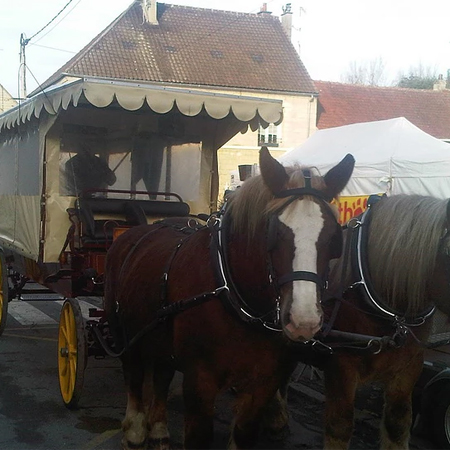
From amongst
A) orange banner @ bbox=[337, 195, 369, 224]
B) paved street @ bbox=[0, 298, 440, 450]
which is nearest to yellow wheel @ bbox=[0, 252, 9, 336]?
paved street @ bbox=[0, 298, 440, 450]

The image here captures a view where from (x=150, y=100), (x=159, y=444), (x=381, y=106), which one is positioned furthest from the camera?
(x=381, y=106)

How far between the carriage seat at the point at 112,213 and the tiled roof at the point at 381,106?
2078cm

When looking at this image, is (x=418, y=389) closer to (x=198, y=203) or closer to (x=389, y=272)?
(x=389, y=272)

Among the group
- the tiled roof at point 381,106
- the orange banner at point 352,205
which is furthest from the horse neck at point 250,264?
the tiled roof at point 381,106

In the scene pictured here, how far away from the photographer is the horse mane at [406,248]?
313 cm

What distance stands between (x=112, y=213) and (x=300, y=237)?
145 inches

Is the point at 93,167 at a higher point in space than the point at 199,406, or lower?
higher

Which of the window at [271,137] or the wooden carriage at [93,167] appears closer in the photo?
the wooden carriage at [93,167]

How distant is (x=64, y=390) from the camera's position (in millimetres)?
5207

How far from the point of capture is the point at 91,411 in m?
5.11

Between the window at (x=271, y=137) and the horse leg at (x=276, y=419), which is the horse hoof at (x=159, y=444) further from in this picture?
the window at (x=271, y=137)

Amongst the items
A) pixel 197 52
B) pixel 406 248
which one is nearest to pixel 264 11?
pixel 197 52

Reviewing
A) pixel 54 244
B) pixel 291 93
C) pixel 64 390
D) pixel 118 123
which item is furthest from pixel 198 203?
pixel 291 93

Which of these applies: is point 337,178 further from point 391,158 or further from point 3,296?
point 391,158
